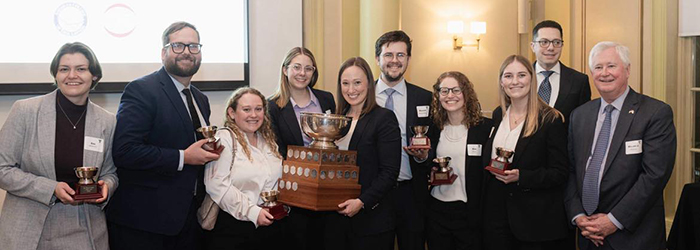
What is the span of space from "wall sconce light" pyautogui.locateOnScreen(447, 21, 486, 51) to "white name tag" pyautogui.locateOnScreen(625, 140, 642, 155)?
414 centimetres

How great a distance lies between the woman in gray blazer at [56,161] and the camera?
289 centimetres

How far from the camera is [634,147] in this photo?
3.10 m

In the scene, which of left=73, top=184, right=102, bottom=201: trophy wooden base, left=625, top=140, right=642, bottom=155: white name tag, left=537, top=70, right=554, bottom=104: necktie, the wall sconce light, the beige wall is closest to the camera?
left=73, top=184, right=102, bottom=201: trophy wooden base

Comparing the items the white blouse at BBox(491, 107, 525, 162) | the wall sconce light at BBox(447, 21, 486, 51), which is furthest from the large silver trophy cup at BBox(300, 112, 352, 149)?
the wall sconce light at BBox(447, 21, 486, 51)

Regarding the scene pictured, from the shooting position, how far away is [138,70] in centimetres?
475

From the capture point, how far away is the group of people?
2.99 meters

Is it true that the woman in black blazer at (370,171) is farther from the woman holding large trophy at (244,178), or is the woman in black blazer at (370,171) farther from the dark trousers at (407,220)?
the woman holding large trophy at (244,178)

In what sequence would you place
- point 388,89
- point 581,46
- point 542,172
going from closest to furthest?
point 542,172 < point 388,89 < point 581,46

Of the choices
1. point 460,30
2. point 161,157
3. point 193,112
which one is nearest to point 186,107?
point 193,112

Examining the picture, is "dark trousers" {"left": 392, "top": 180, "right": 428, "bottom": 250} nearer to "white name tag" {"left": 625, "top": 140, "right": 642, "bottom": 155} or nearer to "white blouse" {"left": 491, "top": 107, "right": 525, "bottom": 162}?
"white blouse" {"left": 491, "top": 107, "right": 525, "bottom": 162}

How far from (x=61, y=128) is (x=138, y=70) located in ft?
5.99

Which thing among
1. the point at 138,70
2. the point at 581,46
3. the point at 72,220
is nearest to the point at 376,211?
the point at 72,220

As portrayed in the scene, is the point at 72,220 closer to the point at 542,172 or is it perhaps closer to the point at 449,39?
the point at 542,172

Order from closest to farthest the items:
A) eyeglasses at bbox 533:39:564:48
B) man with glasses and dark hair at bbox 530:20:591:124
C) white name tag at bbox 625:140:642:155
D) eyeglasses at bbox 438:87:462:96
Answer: white name tag at bbox 625:140:642:155 < eyeglasses at bbox 438:87:462:96 < man with glasses and dark hair at bbox 530:20:591:124 < eyeglasses at bbox 533:39:564:48
